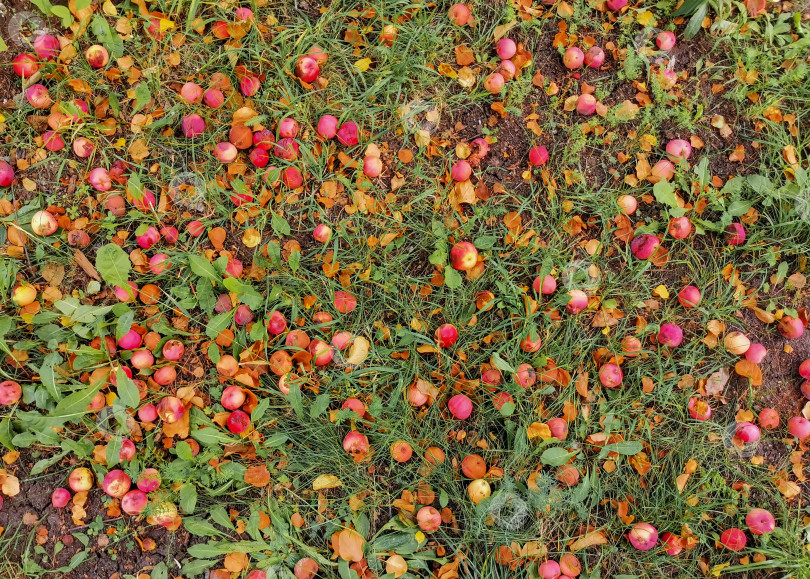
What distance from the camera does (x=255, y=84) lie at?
9.13 ft

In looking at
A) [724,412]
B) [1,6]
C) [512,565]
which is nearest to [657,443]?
[724,412]

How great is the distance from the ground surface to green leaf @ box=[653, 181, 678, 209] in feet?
0.15

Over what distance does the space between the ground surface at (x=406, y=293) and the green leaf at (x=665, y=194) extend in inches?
1.8

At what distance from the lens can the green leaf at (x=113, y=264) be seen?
250 cm

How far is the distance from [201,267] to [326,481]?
3.70ft

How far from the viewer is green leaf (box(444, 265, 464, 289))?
2664 millimetres

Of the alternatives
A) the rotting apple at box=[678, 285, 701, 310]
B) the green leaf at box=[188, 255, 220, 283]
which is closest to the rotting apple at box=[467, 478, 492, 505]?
the rotting apple at box=[678, 285, 701, 310]

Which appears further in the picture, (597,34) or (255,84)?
(597,34)

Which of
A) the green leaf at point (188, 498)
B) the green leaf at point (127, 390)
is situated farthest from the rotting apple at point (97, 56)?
the green leaf at point (188, 498)

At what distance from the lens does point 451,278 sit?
267 centimetres

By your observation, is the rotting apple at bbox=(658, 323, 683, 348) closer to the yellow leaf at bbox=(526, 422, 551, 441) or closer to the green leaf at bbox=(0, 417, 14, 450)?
the yellow leaf at bbox=(526, 422, 551, 441)

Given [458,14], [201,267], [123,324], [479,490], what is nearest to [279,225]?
[201,267]

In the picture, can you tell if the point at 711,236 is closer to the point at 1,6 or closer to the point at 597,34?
the point at 597,34

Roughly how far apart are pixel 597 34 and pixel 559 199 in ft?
3.15
